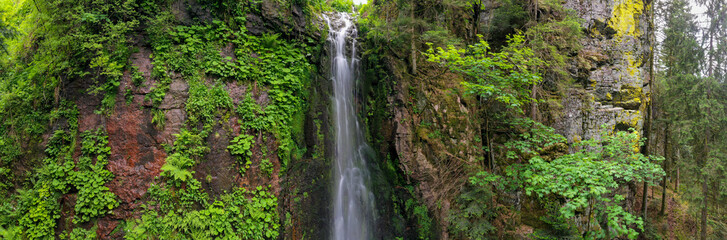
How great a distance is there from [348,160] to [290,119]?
1925 mm

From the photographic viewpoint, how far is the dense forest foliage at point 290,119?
5.04 m

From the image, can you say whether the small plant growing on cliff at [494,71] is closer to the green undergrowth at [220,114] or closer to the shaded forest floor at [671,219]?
the green undergrowth at [220,114]

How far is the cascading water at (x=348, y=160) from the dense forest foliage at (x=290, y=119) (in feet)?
1.08

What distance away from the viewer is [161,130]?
547cm

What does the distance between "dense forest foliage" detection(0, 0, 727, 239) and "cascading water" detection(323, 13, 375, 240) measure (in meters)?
0.33

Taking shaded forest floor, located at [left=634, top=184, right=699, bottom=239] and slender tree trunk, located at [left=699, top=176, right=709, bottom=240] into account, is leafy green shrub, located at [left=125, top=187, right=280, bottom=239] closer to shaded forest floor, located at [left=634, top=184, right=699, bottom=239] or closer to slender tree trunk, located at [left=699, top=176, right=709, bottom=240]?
slender tree trunk, located at [left=699, top=176, right=709, bottom=240]

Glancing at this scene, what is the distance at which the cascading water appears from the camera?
23.6 feet

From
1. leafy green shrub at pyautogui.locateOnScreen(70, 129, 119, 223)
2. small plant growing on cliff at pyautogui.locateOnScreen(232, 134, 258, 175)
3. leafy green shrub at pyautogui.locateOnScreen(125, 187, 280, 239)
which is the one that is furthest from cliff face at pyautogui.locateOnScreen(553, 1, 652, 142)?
leafy green shrub at pyautogui.locateOnScreen(70, 129, 119, 223)

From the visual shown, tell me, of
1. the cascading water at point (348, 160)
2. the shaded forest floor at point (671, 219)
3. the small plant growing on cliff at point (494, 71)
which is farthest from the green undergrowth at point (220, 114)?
the shaded forest floor at point (671, 219)

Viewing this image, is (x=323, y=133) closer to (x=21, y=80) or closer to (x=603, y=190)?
(x=603, y=190)

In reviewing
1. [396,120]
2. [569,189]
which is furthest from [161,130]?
[569,189]

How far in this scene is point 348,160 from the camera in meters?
7.49

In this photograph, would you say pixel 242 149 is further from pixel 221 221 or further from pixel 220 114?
pixel 221 221

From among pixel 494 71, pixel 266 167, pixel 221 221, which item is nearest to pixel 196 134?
pixel 266 167
